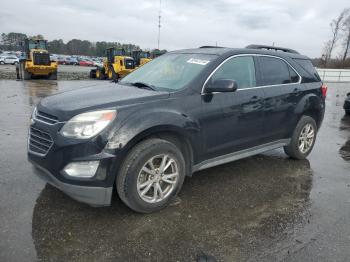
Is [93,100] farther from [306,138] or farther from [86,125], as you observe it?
[306,138]

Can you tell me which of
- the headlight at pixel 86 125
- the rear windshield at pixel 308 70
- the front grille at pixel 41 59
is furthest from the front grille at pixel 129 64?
the headlight at pixel 86 125

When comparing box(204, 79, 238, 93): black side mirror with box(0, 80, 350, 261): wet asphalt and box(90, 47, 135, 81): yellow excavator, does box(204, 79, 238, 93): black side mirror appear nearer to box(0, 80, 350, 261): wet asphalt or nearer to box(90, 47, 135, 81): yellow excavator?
box(0, 80, 350, 261): wet asphalt

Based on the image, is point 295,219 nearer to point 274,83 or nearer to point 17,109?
point 274,83

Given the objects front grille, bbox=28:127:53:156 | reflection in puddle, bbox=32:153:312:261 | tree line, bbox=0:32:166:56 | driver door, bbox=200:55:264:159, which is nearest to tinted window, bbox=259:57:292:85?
driver door, bbox=200:55:264:159

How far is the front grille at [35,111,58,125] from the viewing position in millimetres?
3280

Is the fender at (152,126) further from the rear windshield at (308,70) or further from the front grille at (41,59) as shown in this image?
the front grille at (41,59)

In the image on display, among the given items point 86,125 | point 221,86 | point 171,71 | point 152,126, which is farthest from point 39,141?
point 221,86

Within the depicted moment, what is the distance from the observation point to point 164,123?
3424 mm

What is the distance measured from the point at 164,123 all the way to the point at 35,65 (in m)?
20.1

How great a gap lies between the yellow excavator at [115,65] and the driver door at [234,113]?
18.8 meters

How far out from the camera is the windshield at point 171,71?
399cm

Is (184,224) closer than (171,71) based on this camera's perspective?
Yes

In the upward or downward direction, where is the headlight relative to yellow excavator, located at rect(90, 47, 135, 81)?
downward

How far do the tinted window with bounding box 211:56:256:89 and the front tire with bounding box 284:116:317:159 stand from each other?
137 centimetres
